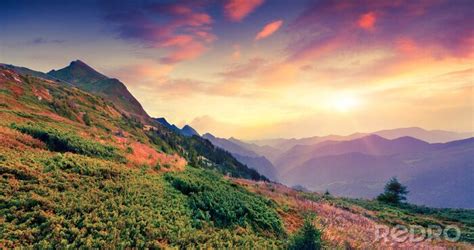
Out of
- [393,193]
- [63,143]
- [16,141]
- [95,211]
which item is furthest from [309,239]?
[393,193]

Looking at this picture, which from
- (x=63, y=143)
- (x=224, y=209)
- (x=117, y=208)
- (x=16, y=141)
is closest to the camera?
(x=117, y=208)

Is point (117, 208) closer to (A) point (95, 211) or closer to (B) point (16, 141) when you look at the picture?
(A) point (95, 211)

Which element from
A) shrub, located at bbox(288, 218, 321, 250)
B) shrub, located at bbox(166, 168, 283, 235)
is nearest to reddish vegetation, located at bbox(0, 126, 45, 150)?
shrub, located at bbox(166, 168, 283, 235)

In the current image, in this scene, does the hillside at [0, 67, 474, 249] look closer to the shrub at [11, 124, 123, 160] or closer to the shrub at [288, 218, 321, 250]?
the shrub at [11, 124, 123, 160]

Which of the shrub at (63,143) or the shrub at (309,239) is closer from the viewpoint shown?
the shrub at (309,239)

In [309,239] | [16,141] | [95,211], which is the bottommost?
[95,211]

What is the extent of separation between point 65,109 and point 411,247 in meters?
44.8

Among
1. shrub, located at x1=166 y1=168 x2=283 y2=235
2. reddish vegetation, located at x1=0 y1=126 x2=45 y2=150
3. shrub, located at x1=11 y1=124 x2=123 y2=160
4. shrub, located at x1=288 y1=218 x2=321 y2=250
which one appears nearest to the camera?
shrub, located at x1=288 y1=218 x2=321 y2=250

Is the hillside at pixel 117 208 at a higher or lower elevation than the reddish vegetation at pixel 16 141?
lower

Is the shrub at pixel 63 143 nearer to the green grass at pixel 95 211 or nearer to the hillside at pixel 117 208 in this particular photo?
the hillside at pixel 117 208

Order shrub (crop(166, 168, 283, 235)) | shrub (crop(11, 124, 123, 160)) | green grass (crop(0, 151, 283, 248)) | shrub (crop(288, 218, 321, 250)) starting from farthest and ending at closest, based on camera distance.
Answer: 1. shrub (crop(11, 124, 123, 160))
2. shrub (crop(166, 168, 283, 235))
3. shrub (crop(288, 218, 321, 250))
4. green grass (crop(0, 151, 283, 248))

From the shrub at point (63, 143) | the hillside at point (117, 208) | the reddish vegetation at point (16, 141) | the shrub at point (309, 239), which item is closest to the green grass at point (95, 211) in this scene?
the hillside at point (117, 208)

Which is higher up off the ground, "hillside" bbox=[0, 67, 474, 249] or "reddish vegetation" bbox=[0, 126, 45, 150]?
"reddish vegetation" bbox=[0, 126, 45, 150]

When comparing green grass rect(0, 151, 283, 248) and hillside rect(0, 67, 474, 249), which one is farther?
hillside rect(0, 67, 474, 249)
